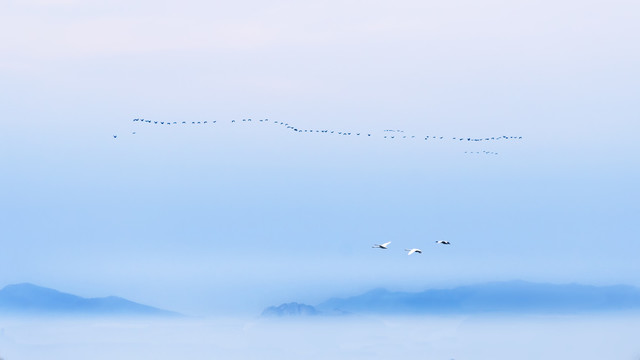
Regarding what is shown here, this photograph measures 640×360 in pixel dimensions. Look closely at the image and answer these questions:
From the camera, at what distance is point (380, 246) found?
25.3 metres

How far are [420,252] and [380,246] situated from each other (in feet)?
9.14

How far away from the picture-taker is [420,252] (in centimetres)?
2530
